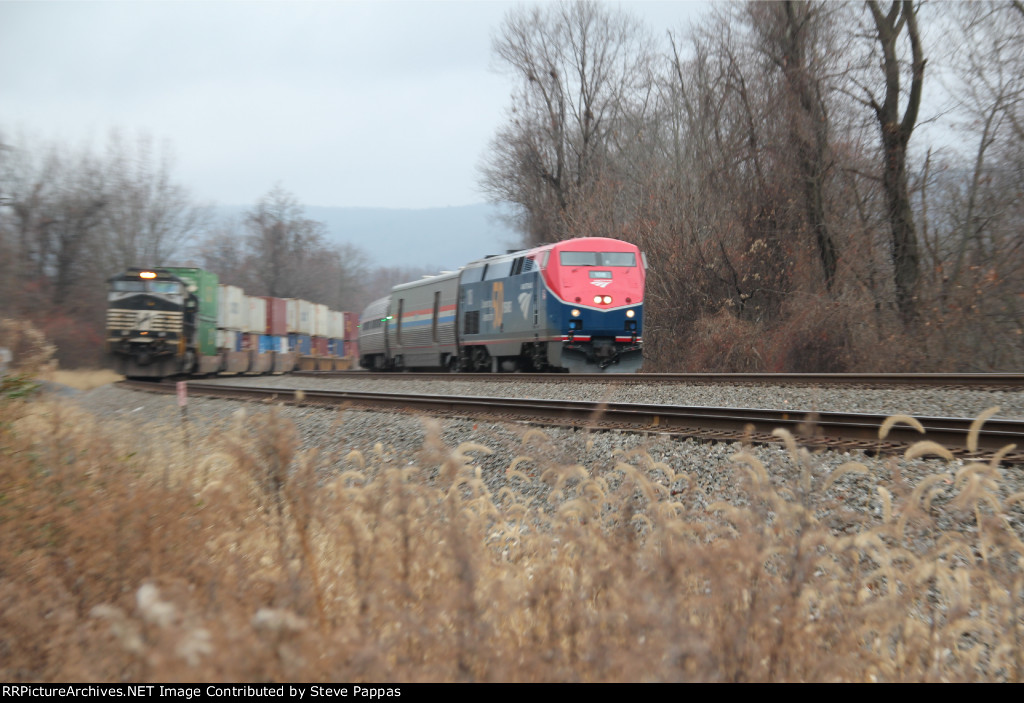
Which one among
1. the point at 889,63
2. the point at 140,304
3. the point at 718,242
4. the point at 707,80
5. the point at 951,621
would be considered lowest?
the point at 951,621

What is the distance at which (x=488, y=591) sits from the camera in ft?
9.40

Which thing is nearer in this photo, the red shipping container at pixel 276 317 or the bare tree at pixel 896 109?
the bare tree at pixel 896 109

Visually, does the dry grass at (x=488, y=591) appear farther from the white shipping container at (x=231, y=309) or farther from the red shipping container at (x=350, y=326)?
the red shipping container at (x=350, y=326)

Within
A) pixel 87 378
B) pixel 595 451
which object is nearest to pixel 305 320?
pixel 87 378

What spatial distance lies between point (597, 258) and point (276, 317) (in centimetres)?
2629

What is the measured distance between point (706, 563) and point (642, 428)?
228 inches

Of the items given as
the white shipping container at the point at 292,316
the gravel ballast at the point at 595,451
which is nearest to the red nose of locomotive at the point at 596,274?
the gravel ballast at the point at 595,451

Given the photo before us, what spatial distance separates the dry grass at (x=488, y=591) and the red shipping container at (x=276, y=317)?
36.6 metres

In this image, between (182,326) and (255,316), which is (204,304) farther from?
(255,316)

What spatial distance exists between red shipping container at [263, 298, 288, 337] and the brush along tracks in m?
29.6

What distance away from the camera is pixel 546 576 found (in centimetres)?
275

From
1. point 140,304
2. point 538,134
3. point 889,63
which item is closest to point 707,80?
point 889,63

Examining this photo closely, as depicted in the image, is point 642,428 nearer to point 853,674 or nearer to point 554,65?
point 853,674

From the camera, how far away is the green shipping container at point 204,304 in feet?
99.7
